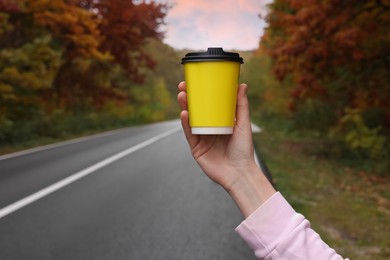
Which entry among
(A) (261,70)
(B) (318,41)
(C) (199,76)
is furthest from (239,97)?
(A) (261,70)

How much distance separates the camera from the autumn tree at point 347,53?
38.5 ft

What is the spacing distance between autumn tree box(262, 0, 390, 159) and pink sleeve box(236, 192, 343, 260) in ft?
34.6

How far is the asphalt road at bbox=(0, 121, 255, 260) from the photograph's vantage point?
522cm

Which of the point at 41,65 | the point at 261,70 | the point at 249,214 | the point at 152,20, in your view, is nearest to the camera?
the point at 249,214

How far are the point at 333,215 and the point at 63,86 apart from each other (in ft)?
71.2

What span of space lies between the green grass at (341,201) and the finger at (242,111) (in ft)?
13.0

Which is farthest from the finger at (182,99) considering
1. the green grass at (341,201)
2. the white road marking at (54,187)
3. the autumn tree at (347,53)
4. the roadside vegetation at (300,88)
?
the autumn tree at (347,53)

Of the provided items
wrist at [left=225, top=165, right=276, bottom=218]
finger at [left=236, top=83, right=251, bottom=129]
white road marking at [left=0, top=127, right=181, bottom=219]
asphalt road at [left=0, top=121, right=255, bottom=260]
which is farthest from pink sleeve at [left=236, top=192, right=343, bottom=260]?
white road marking at [left=0, top=127, right=181, bottom=219]

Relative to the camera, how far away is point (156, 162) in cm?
1327

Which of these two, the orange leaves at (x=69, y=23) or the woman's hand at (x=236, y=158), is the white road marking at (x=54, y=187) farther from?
the orange leaves at (x=69, y=23)

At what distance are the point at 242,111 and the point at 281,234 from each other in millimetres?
442

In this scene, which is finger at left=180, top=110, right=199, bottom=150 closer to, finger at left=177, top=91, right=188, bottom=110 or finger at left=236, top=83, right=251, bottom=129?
finger at left=177, top=91, right=188, bottom=110

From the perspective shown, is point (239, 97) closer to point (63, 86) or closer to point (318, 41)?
point (318, 41)

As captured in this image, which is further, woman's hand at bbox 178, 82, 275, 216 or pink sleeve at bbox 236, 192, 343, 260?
woman's hand at bbox 178, 82, 275, 216
